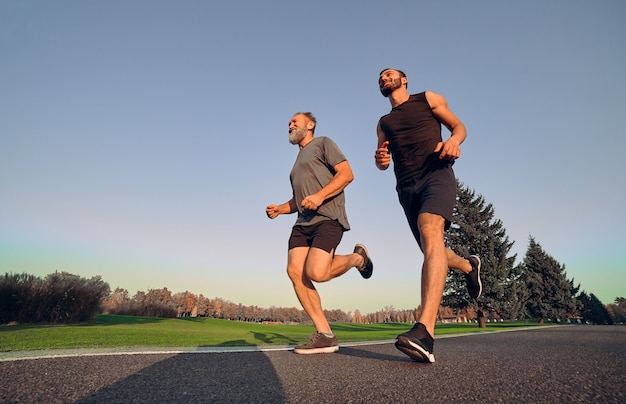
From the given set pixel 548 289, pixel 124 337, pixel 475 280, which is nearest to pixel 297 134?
pixel 475 280

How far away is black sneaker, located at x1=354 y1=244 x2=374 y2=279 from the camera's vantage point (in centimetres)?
368

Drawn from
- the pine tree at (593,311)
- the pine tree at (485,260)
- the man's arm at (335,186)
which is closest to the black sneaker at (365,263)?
the man's arm at (335,186)

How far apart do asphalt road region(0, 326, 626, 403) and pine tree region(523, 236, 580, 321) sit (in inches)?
1457

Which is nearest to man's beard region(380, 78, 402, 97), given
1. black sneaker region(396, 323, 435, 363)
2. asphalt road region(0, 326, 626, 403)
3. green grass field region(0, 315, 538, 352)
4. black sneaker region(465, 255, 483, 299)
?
black sneaker region(465, 255, 483, 299)

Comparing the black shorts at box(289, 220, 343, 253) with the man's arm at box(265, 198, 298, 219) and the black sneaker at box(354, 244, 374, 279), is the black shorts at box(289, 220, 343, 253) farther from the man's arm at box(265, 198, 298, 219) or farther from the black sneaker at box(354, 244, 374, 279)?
the man's arm at box(265, 198, 298, 219)

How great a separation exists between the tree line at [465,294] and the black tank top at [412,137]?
9.97 m

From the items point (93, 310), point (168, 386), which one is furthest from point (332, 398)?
point (93, 310)

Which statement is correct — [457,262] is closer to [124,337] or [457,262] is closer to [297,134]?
[297,134]

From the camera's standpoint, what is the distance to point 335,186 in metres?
3.40

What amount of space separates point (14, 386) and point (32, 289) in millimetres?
9358

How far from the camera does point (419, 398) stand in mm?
1204

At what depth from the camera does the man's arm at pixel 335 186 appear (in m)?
3.08

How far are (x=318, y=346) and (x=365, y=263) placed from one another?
3.65ft

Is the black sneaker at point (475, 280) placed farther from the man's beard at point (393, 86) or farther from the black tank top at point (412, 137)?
the man's beard at point (393, 86)
